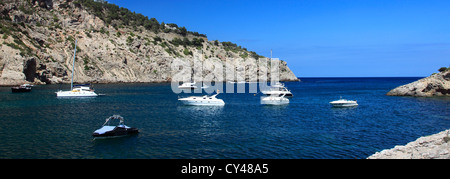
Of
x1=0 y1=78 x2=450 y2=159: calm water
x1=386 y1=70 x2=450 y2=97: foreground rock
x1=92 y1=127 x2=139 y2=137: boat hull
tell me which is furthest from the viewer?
x1=386 y1=70 x2=450 y2=97: foreground rock

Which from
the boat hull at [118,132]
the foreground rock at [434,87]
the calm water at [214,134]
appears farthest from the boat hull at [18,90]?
the foreground rock at [434,87]

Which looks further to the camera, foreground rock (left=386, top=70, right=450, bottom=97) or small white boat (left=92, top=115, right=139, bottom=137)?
foreground rock (left=386, top=70, right=450, bottom=97)

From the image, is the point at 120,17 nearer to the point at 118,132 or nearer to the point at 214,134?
the point at 118,132

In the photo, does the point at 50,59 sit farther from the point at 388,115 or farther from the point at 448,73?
the point at 448,73

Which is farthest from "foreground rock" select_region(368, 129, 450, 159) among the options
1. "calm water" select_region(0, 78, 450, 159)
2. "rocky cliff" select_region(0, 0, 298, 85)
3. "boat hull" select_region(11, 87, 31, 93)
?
"rocky cliff" select_region(0, 0, 298, 85)

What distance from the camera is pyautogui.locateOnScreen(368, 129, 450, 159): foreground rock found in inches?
541

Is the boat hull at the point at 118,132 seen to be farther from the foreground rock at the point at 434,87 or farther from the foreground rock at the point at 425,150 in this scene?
the foreground rock at the point at 434,87

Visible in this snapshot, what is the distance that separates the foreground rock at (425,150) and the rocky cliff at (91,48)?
97.0m

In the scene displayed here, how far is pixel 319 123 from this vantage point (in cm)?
3294

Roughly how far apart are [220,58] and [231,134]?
138356 millimetres

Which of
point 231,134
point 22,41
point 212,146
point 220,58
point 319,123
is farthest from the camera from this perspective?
point 220,58

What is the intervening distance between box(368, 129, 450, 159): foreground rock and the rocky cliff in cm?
9696

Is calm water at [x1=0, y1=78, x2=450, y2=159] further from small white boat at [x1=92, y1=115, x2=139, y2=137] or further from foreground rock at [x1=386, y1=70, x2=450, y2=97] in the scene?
foreground rock at [x1=386, y1=70, x2=450, y2=97]
